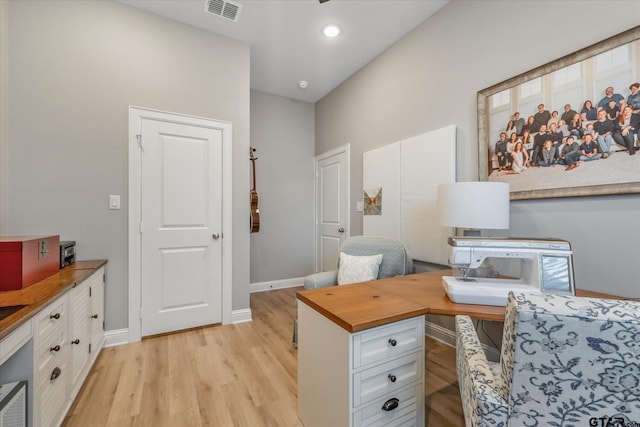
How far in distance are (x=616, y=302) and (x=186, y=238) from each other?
9.15 ft

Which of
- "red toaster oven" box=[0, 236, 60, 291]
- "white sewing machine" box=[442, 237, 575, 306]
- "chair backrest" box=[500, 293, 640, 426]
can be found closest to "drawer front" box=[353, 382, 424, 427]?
"white sewing machine" box=[442, 237, 575, 306]

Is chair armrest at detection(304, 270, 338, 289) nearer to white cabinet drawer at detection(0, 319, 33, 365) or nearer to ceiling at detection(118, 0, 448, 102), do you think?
white cabinet drawer at detection(0, 319, 33, 365)

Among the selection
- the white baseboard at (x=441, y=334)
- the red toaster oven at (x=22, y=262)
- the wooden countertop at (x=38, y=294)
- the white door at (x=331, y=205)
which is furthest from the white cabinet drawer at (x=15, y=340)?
the white door at (x=331, y=205)

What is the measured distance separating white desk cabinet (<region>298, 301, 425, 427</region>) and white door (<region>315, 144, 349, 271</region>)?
2.39 meters

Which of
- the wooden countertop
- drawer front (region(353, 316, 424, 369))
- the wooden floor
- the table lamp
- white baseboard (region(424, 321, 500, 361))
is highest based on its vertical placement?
the table lamp

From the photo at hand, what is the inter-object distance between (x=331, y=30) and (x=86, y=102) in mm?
2269

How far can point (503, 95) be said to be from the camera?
76.4 inches

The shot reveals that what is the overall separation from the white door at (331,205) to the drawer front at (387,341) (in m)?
2.38

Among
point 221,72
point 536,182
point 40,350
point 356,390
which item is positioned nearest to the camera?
point 356,390

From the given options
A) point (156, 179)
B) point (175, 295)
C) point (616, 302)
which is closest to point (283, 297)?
point (175, 295)

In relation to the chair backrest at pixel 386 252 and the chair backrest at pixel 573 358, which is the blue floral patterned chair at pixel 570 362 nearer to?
the chair backrest at pixel 573 358

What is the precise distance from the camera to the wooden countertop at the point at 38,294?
1016 mm

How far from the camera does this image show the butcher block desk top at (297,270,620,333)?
3.76 ft

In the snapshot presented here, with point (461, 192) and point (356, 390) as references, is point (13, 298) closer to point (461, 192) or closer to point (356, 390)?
point (356, 390)
